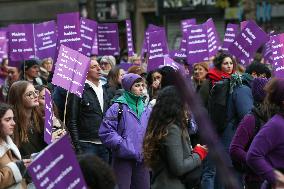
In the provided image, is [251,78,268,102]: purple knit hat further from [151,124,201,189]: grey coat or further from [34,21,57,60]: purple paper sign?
[34,21,57,60]: purple paper sign

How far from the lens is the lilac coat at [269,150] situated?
17.2ft

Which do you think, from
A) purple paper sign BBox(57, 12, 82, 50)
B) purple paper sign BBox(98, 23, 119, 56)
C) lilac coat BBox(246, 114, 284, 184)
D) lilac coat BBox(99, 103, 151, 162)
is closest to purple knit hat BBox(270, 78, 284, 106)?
lilac coat BBox(246, 114, 284, 184)

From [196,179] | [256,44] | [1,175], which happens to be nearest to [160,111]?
[196,179]

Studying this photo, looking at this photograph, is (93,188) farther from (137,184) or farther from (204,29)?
(204,29)

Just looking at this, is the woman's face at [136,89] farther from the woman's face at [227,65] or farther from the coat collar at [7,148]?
the coat collar at [7,148]

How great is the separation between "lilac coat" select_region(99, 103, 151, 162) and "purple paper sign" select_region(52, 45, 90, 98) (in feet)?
1.35

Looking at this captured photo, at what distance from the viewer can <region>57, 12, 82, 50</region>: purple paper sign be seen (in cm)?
1012

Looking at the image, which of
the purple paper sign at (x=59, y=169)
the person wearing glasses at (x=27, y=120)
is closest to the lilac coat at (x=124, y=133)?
the person wearing glasses at (x=27, y=120)

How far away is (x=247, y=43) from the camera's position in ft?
34.4

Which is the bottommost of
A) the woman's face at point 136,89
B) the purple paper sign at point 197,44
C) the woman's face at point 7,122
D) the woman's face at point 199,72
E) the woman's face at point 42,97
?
the woman's face at point 199,72

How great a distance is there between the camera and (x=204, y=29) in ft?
39.4

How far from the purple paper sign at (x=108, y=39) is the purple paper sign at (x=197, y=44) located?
1427 mm

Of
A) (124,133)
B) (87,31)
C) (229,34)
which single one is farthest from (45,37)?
(124,133)

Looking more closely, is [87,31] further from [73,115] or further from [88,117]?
[73,115]
